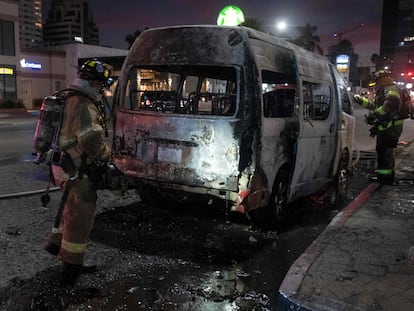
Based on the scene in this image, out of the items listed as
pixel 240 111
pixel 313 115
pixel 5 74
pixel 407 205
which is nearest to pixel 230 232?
pixel 240 111

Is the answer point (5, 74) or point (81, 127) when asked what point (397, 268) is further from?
point (5, 74)

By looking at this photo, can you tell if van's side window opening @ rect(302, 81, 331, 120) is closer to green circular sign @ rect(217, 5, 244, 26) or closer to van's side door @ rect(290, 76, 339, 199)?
van's side door @ rect(290, 76, 339, 199)

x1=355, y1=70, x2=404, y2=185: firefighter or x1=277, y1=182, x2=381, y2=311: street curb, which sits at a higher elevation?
x1=355, y1=70, x2=404, y2=185: firefighter

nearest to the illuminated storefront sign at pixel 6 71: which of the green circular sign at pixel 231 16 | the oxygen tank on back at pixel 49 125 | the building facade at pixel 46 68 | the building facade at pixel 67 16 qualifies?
the building facade at pixel 46 68

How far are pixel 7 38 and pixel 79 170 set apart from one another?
36.9 meters

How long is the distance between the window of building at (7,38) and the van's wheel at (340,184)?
114ft

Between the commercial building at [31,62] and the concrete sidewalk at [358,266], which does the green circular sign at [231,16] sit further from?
the commercial building at [31,62]

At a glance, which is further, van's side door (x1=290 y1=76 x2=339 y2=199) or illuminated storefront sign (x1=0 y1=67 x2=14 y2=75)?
illuminated storefront sign (x1=0 y1=67 x2=14 y2=75)

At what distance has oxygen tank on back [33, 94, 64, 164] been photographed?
3.86m

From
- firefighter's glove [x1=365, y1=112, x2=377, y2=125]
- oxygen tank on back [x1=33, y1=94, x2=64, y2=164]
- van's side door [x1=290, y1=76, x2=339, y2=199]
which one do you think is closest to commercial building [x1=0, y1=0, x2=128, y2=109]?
firefighter's glove [x1=365, y1=112, x2=377, y2=125]

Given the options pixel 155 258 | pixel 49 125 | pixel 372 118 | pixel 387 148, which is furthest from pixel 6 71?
pixel 155 258

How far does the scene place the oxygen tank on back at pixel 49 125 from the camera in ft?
12.7

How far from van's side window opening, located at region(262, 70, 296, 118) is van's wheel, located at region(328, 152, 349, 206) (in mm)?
2258

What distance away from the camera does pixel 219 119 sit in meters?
4.71
